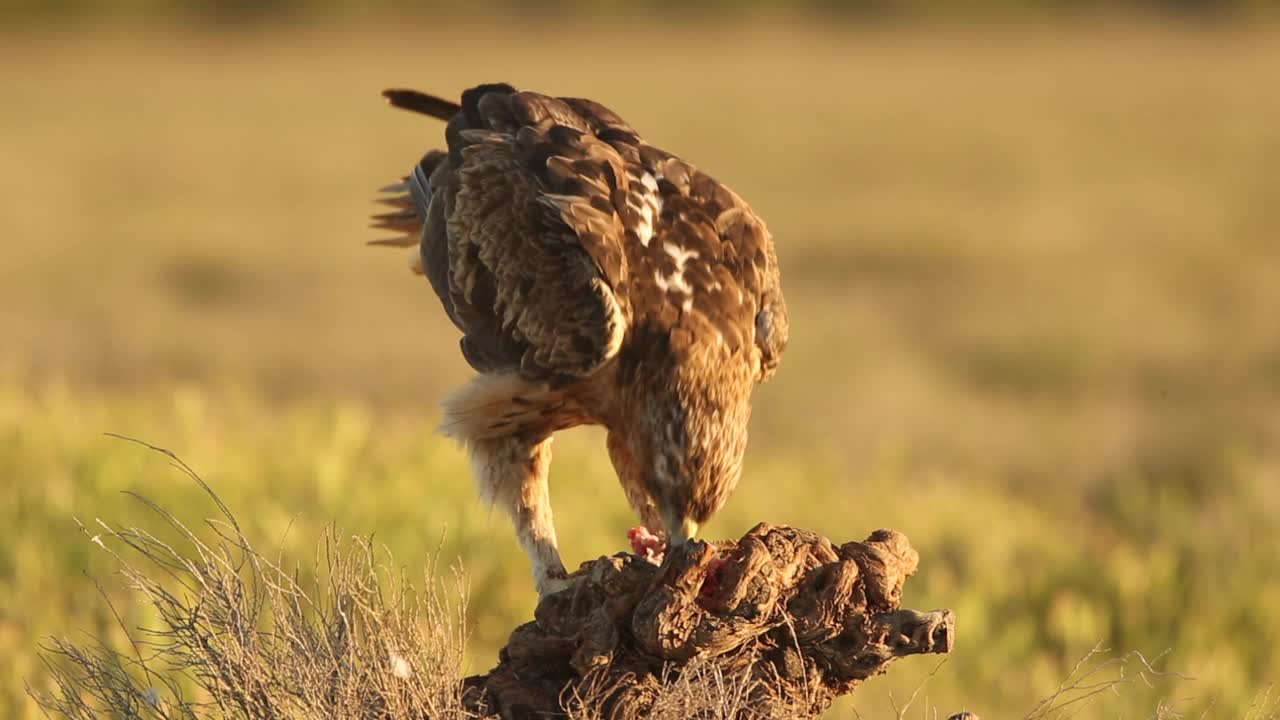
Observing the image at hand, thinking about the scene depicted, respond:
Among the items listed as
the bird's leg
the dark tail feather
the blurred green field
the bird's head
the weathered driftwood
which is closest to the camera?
the weathered driftwood

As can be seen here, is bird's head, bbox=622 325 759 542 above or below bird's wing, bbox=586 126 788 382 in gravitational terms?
below

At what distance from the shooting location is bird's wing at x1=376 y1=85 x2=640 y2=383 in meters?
4.44

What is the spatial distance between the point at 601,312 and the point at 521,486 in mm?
624

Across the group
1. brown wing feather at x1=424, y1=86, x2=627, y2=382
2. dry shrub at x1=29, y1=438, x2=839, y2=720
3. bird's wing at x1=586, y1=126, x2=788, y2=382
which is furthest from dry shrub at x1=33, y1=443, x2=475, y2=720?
bird's wing at x1=586, y1=126, x2=788, y2=382

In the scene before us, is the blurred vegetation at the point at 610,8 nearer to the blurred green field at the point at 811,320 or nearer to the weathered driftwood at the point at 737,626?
the blurred green field at the point at 811,320

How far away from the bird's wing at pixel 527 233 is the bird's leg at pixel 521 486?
8.8 inches

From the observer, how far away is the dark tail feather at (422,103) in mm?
5781

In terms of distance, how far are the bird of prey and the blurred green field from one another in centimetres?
106

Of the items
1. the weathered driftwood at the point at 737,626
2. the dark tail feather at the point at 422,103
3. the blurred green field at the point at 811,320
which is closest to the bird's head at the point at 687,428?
the weathered driftwood at the point at 737,626

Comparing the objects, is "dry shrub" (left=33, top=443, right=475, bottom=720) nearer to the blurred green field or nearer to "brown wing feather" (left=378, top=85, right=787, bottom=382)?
"brown wing feather" (left=378, top=85, right=787, bottom=382)

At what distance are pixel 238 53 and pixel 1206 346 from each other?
821 inches

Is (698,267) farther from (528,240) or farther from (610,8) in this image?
(610,8)

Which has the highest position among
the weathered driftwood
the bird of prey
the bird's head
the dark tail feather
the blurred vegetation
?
the blurred vegetation

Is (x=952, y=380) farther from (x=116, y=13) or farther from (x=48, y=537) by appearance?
(x=116, y=13)
